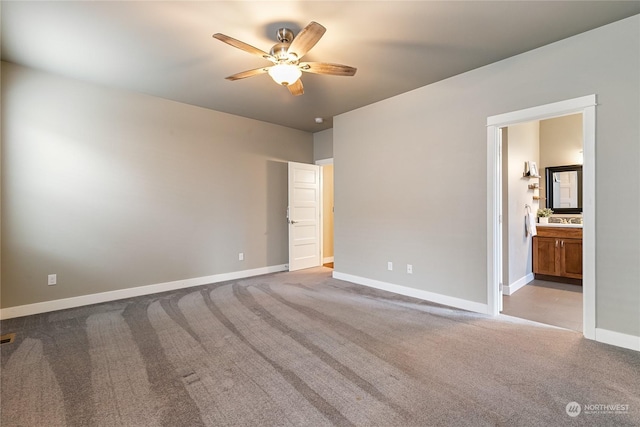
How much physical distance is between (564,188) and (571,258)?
1.29 metres

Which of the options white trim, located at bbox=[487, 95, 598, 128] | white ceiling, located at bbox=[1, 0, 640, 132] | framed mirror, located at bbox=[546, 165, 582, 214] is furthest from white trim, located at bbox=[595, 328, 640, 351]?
framed mirror, located at bbox=[546, 165, 582, 214]

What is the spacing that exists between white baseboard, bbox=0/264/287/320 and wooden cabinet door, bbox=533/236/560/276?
4663 millimetres

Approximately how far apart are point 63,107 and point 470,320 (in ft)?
17.2

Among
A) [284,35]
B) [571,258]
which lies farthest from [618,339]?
[284,35]

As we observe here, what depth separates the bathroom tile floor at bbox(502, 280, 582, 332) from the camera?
2.99 m

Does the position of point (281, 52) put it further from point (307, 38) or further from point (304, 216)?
point (304, 216)

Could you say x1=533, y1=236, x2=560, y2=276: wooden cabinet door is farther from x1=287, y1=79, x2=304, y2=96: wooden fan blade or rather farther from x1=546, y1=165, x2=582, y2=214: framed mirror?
x1=287, y1=79, x2=304, y2=96: wooden fan blade

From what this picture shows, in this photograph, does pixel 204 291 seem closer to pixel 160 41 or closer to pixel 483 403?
pixel 160 41

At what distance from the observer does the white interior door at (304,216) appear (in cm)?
537

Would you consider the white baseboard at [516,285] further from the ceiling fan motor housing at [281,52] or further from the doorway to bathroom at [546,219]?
the ceiling fan motor housing at [281,52]

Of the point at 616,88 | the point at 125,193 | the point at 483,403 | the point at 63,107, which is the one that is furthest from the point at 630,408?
the point at 63,107

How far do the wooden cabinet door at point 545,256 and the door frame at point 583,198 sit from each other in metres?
2.12

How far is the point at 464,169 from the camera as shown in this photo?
10.8 ft

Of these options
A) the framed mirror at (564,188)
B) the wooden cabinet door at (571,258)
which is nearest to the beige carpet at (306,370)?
the wooden cabinet door at (571,258)
